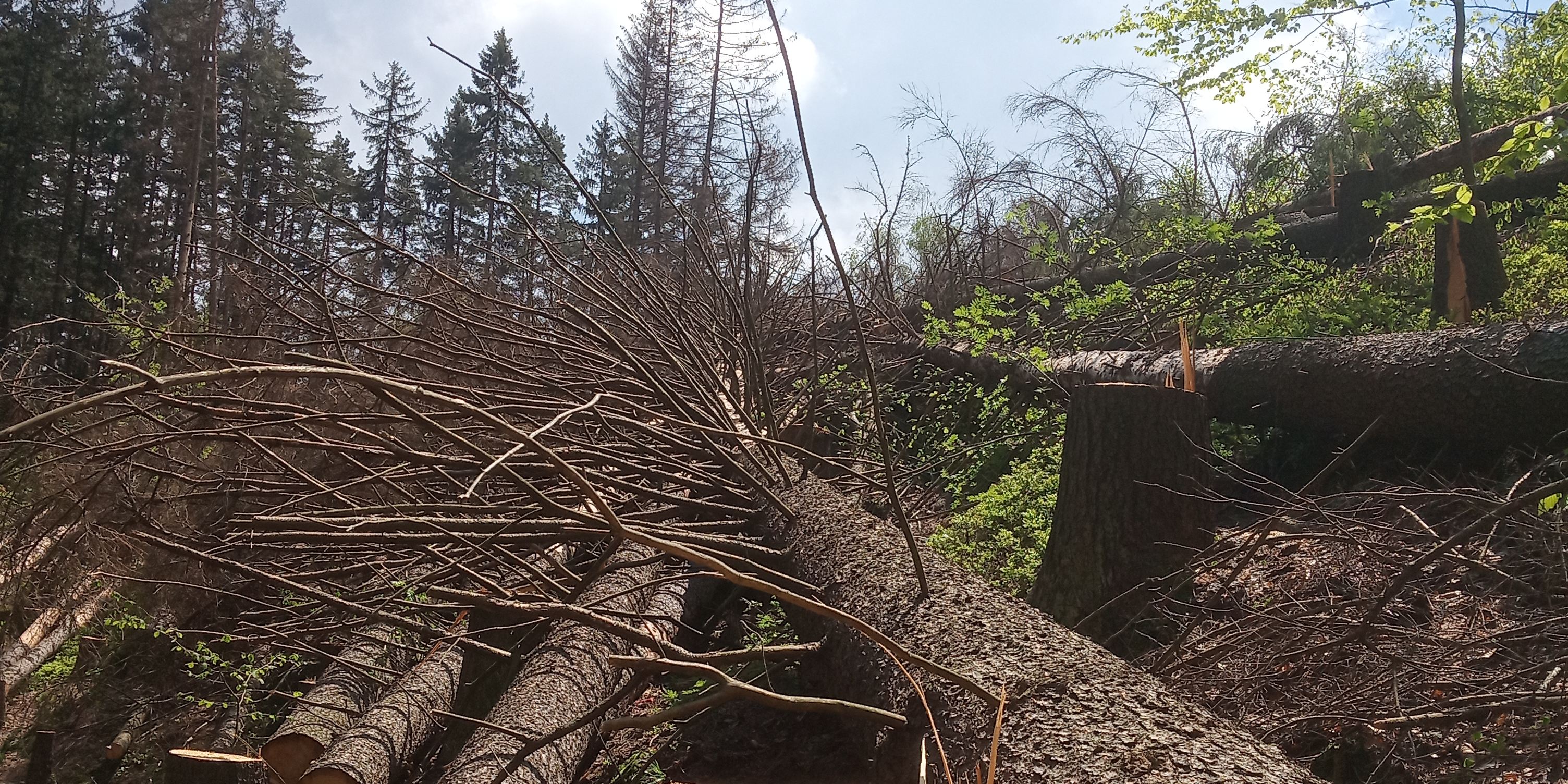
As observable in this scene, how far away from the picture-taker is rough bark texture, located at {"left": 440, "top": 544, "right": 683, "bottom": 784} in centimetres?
268

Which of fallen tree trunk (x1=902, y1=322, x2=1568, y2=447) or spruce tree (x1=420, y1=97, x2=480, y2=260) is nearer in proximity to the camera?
fallen tree trunk (x1=902, y1=322, x2=1568, y2=447)

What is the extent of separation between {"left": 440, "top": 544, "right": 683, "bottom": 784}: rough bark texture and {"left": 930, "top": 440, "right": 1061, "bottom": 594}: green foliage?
1.51 meters

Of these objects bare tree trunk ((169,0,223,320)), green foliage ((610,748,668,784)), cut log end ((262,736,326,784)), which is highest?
bare tree trunk ((169,0,223,320))

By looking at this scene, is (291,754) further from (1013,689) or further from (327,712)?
(1013,689)

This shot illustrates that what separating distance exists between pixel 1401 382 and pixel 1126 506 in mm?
1471

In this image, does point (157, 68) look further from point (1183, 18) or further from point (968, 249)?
point (1183, 18)

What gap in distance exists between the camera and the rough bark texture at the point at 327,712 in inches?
146

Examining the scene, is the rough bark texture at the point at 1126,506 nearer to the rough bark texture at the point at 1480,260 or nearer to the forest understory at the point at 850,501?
the forest understory at the point at 850,501

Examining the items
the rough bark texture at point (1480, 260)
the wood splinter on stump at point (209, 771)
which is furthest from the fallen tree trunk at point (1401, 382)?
the wood splinter on stump at point (209, 771)

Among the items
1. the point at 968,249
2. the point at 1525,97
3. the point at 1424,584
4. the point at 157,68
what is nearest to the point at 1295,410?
the point at 1424,584

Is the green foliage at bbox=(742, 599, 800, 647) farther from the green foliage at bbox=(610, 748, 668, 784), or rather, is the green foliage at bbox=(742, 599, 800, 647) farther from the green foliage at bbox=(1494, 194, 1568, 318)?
the green foliage at bbox=(1494, 194, 1568, 318)

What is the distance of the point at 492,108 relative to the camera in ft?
10.2

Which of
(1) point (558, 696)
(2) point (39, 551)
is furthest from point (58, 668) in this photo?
(1) point (558, 696)

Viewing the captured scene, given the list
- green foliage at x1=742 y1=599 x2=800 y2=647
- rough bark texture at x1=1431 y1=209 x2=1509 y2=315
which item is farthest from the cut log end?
rough bark texture at x1=1431 y1=209 x2=1509 y2=315
